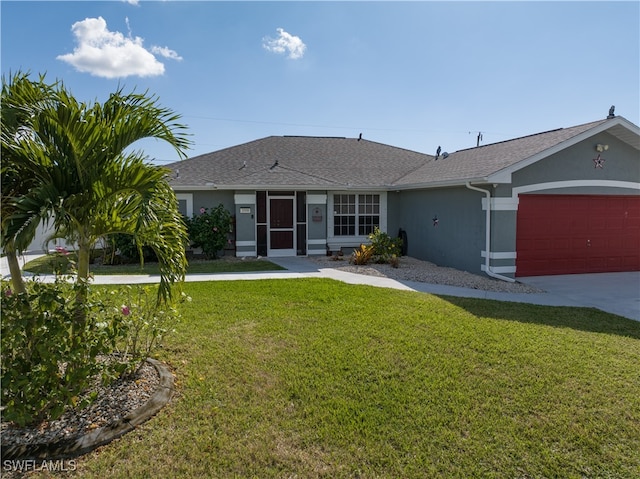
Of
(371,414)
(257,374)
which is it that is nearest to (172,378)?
(257,374)

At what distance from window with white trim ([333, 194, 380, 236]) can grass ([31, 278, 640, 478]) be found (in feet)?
29.6

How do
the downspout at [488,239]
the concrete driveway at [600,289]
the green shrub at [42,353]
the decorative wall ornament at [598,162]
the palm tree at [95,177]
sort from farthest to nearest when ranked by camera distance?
the decorative wall ornament at [598,162]
the downspout at [488,239]
the concrete driveway at [600,289]
the palm tree at [95,177]
the green shrub at [42,353]

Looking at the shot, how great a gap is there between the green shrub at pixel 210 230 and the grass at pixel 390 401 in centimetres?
717

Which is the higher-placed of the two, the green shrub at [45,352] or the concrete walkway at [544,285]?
the green shrub at [45,352]

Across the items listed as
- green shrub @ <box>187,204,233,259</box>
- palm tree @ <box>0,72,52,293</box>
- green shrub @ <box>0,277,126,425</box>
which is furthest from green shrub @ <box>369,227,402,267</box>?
palm tree @ <box>0,72,52,293</box>

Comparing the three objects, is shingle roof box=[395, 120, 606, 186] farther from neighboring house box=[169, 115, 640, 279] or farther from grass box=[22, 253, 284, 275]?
grass box=[22, 253, 284, 275]

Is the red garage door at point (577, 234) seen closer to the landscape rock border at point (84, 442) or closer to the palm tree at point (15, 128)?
the landscape rock border at point (84, 442)

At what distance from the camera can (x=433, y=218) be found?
13.8m

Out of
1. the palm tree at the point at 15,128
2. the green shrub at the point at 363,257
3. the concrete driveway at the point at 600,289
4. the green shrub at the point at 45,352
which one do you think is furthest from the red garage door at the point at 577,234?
the palm tree at the point at 15,128

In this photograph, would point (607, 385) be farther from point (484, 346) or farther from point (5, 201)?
point (5, 201)

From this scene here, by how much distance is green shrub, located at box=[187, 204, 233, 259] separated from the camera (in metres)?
13.7

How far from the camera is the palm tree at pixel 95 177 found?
3.64m

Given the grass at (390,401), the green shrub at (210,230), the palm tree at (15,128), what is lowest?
the grass at (390,401)

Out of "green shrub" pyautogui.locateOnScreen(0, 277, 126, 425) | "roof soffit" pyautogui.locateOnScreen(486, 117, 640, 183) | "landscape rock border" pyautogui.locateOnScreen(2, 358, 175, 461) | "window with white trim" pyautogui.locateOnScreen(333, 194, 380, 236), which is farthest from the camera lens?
"window with white trim" pyautogui.locateOnScreen(333, 194, 380, 236)
